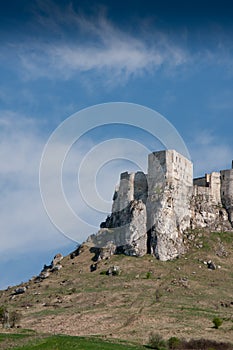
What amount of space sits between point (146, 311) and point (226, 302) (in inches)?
592

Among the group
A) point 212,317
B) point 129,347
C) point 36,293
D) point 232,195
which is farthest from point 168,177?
point 129,347

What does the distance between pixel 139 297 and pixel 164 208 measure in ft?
90.7

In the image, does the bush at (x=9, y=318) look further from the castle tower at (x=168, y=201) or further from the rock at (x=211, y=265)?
the rock at (x=211, y=265)

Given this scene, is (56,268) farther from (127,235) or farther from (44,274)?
(127,235)

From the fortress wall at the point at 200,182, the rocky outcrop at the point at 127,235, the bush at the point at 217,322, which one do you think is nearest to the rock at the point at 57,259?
the rocky outcrop at the point at 127,235

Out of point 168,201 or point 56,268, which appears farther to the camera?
point 168,201

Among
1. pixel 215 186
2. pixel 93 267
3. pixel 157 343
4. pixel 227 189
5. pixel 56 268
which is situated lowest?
pixel 157 343

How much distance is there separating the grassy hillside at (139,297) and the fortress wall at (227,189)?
688 cm

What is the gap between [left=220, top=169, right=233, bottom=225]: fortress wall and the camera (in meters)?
132

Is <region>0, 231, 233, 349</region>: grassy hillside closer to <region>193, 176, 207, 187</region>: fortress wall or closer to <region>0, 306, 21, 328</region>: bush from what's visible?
<region>0, 306, 21, 328</region>: bush

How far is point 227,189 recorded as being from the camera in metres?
134

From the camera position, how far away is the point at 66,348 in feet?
183

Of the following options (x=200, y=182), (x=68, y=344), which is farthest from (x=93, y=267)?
(x=68, y=344)

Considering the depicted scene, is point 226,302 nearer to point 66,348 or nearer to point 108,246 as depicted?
point 108,246
